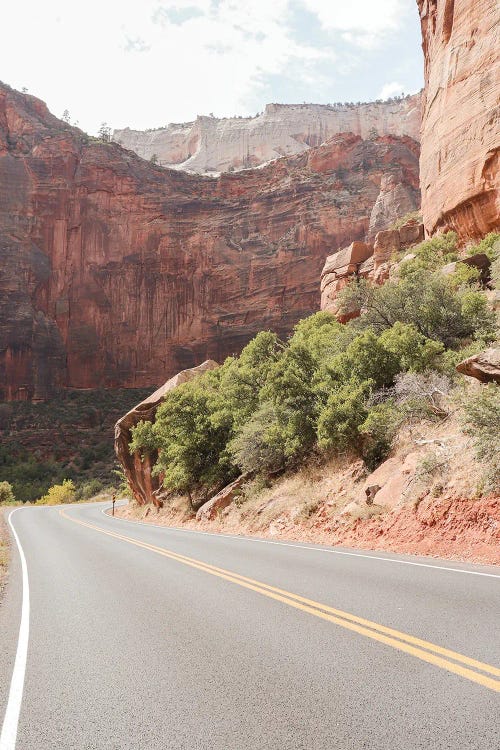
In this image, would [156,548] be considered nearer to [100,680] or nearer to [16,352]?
[100,680]

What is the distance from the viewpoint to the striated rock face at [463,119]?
26594mm

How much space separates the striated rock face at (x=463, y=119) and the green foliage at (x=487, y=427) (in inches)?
771

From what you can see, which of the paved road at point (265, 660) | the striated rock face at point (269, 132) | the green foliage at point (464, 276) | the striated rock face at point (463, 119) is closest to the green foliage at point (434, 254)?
the striated rock face at point (463, 119)

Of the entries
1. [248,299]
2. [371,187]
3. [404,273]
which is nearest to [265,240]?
[248,299]

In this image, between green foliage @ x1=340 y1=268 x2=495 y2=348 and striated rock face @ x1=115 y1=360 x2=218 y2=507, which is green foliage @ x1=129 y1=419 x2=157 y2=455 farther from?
green foliage @ x1=340 y1=268 x2=495 y2=348

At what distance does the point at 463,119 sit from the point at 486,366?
2201 cm

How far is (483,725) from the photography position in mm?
3236

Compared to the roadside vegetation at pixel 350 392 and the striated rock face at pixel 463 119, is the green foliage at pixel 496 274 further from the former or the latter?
the striated rock face at pixel 463 119

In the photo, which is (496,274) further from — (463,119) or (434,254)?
(463,119)

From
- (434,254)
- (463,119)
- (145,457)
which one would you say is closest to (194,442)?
(145,457)

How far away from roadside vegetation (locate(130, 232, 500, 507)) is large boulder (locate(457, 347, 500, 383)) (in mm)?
418

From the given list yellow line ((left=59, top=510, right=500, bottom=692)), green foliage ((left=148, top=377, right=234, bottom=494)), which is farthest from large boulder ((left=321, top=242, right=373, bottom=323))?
yellow line ((left=59, top=510, right=500, bottom=692))

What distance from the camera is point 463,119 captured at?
28.5 metres

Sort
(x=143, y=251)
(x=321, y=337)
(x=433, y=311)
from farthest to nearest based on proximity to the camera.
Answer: (x=143, y=251) → (x=321, y=337) → (x=433, y=311)
